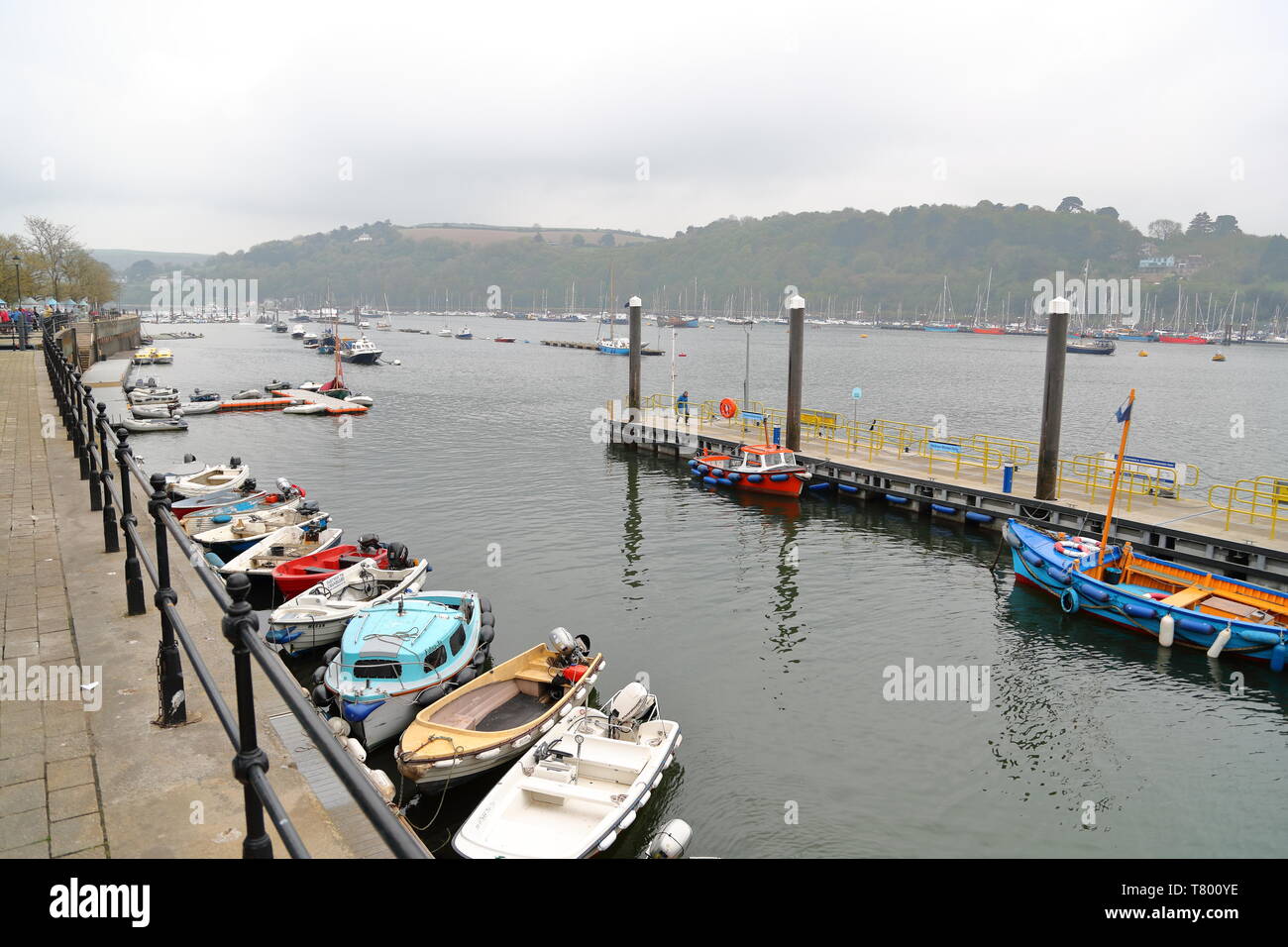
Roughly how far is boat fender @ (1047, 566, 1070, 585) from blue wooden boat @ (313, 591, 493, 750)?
16510mm

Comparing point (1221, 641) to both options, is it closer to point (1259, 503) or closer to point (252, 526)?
point (1259, 503)

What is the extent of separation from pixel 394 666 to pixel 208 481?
2130 cm

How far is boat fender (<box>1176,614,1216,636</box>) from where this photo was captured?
2144 cm

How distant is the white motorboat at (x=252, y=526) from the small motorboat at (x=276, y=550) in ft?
1.31

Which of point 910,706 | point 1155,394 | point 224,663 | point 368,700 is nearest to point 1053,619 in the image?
point 910,706

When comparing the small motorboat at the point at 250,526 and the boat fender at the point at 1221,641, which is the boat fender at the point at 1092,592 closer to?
the boat fender at the point at 1221,641

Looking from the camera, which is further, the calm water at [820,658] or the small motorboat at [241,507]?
the small motorboat at [241,507]

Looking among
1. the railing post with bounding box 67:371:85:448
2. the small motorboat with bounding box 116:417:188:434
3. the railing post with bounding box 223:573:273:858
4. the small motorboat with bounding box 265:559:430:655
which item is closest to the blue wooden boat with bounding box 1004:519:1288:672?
the small motorboat with bounding box 265:559:430:655

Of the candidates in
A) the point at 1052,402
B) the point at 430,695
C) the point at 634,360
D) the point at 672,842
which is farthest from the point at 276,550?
the point at 634,360

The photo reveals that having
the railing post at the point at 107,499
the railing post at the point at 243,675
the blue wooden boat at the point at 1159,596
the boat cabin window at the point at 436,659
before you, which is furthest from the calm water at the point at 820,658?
the railing post at the point at 243,675

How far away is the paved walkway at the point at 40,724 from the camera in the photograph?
5.79 m

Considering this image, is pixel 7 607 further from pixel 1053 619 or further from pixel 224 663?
pixel 1053 619

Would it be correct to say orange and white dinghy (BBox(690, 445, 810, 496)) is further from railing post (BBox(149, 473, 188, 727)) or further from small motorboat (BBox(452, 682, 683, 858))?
railing post (BBox(149, 473, 188, 727))
